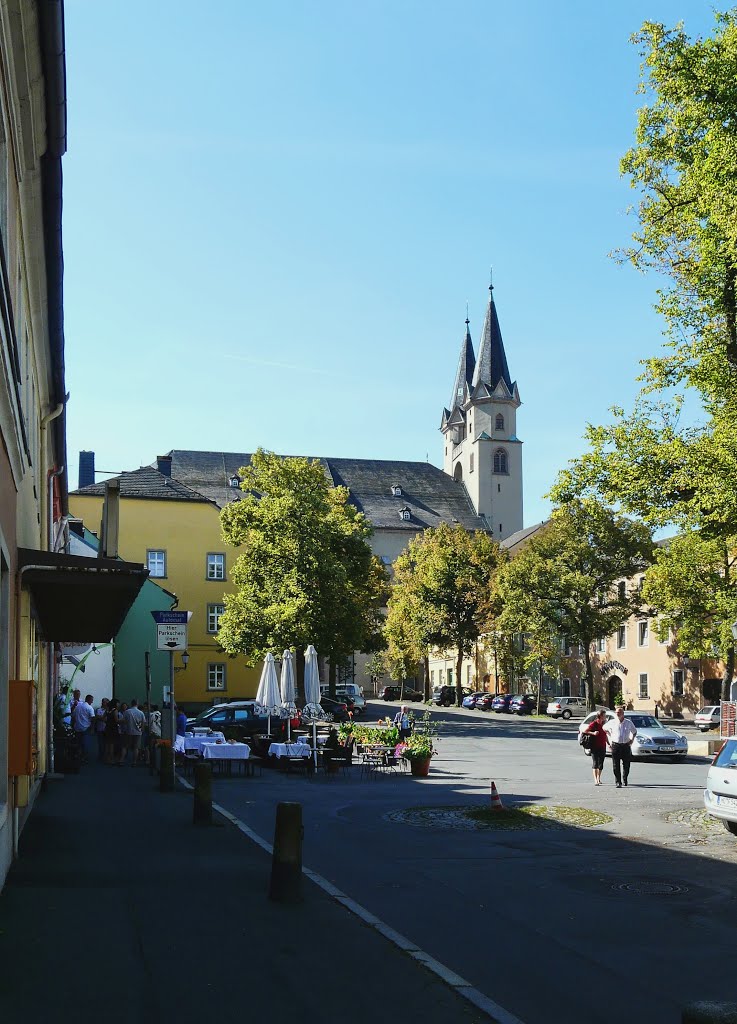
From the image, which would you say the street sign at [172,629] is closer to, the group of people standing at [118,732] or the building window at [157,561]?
the group of people standing at [118,732]

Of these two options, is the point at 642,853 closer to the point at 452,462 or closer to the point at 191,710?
the point at 191,710

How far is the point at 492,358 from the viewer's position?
4783 inches

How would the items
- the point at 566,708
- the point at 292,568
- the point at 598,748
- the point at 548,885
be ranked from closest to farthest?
the point at 548,885
the point at 598,748
the point at 292,568
the point at 566,708

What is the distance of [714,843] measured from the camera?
14.7 meters

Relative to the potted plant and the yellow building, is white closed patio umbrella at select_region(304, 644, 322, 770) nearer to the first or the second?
the potted plant

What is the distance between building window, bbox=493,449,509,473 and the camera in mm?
119938

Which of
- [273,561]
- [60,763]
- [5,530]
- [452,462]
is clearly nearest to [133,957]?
[5,530]

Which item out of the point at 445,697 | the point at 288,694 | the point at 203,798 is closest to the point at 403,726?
the point at 288,694

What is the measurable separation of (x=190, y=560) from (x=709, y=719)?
27339 mm

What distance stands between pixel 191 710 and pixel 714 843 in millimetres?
43767

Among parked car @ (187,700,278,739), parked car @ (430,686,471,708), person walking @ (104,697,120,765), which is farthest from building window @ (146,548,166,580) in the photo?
parked car @ (430,686,471,708)

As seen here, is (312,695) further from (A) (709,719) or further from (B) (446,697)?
(B) (446,697)

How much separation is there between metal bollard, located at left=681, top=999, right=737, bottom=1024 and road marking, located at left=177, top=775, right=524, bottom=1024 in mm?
3584

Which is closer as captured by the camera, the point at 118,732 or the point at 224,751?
the point at 224,751
